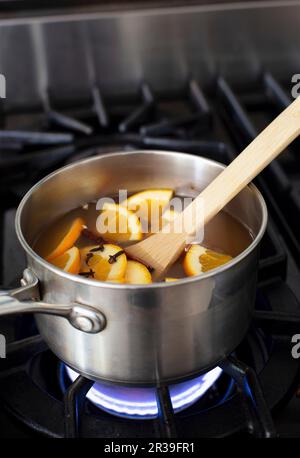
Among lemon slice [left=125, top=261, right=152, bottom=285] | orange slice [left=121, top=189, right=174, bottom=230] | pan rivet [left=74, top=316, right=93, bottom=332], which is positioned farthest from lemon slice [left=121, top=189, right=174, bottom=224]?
pan rivet [left=74, top=316, right=93, bottom=332]

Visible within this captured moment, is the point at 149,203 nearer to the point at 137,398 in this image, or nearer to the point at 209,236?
the point at 209,236

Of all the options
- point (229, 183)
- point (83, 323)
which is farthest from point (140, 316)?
point (229, 183)

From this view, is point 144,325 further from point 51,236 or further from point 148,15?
point 148,15

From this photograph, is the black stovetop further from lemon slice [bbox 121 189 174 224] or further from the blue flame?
lemon slice [bbox 121 189 174 224]

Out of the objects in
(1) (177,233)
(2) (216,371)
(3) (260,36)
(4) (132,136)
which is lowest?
(2) (216,371)

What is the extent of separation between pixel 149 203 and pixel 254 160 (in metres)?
0.15

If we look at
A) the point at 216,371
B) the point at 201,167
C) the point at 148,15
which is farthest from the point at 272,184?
the point at 148,15

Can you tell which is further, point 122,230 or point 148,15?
point 148,15

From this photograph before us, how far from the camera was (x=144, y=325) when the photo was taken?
45 cm

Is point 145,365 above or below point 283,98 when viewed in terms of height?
below

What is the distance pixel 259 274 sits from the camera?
2.10ft

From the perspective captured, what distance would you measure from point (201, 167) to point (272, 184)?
0.64ft

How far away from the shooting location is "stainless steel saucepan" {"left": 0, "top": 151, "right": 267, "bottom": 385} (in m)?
0.44

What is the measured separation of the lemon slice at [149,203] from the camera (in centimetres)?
66
